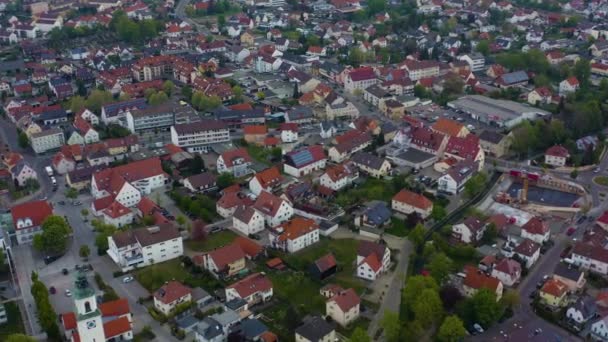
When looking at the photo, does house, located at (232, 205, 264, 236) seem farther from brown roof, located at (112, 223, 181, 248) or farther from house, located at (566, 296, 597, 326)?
house, located at (566, 296, 597, 326)

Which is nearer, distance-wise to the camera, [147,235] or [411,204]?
[147,235]

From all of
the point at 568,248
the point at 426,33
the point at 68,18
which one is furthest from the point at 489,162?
the point at 68,18

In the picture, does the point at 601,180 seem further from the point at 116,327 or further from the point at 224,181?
the point at 116,327

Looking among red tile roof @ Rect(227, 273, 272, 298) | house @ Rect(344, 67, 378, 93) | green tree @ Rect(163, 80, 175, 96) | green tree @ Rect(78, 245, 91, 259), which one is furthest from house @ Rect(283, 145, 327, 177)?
green tree @ Rect(163, 80, 175, 96)

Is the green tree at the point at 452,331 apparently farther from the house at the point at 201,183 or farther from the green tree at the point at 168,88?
the green tree at the point at 168,88

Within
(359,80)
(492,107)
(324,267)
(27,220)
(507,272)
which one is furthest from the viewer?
(359,80)

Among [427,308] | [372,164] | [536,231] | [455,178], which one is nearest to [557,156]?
[455,178]

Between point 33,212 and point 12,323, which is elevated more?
point 33,212
